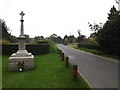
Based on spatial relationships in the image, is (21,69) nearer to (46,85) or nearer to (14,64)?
(14,64)

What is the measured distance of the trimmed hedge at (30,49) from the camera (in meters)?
21.1

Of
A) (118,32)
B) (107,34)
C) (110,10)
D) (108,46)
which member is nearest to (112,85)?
(118,32)

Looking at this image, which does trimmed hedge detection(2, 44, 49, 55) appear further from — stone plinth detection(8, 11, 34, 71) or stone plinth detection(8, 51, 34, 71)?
stone plinth detection(8, 51, 34, 71)

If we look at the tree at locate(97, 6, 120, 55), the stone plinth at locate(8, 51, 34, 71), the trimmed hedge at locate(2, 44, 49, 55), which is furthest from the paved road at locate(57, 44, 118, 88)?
the trimmed hedge at locate(2, 44, 49, 55)

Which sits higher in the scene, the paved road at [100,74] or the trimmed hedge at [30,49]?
the trimmed hedge at [30,49]

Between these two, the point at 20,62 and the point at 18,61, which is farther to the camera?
the point at 18,61

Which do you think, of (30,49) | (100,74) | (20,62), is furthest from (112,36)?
(20,62)

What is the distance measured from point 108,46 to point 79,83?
608 inches

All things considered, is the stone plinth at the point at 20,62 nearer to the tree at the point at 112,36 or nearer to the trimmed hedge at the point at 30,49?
the tree at the point at 112,36

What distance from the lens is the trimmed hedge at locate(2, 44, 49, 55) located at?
2106cm

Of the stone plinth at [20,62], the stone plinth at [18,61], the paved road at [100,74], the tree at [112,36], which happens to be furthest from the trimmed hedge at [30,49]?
the stone plinth at [18,61]

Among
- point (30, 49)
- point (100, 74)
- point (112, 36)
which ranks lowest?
point (100, 74)

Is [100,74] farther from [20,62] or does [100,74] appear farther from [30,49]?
[30,49]

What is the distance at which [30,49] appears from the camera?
21906 mm
